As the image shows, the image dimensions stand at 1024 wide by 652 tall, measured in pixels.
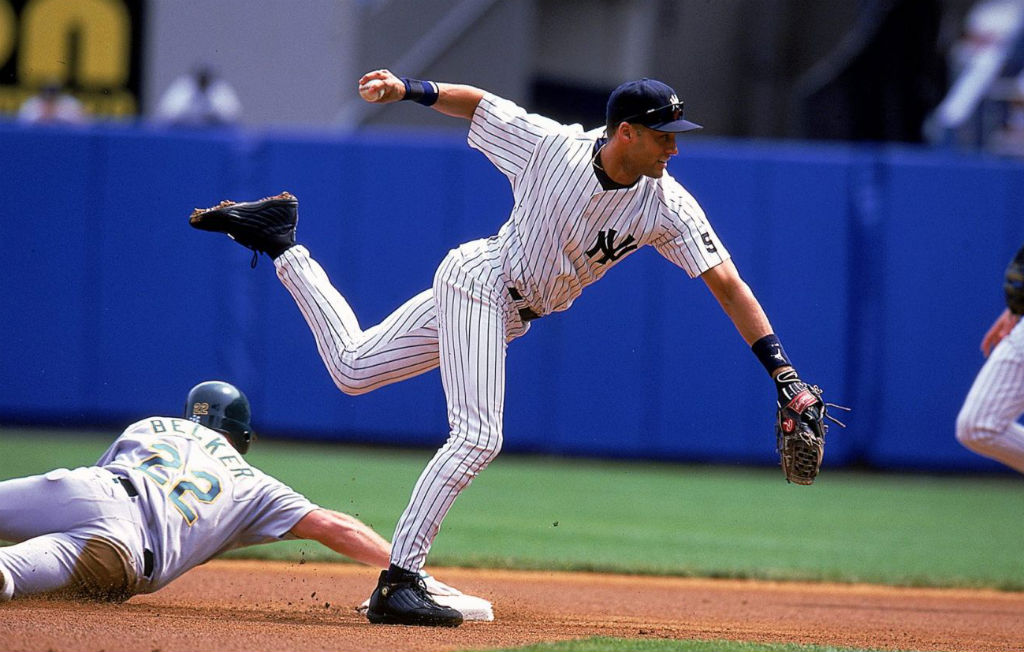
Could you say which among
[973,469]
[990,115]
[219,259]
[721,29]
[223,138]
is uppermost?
[721,29]

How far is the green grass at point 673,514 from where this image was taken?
6.21 metres

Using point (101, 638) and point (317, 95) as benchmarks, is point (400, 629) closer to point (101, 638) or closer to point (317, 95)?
point (101, 638)

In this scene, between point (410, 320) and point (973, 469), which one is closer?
point (410, 320)

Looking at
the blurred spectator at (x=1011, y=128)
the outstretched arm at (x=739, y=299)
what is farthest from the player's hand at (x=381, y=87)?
the blurred spectator at (x=1011, y=128)

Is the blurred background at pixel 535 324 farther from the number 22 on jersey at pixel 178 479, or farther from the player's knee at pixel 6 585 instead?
the player's knee at pixel 6 585

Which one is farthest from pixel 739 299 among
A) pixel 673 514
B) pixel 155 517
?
pixel 673 514

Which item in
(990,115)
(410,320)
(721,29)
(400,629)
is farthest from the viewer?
(721,29)

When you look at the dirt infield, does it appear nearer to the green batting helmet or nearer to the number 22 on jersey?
the number 22 on jersey

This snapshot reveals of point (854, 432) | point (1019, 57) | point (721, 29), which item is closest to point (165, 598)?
point (854, 432)

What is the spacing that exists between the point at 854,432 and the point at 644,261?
1932mm

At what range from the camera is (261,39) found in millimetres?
12492

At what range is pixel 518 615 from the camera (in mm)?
4523

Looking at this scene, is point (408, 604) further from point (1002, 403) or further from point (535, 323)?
point (535, 323)

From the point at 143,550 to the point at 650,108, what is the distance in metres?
2.03
